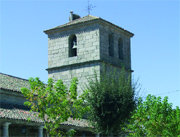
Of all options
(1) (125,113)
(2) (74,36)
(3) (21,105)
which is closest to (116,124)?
(1) (125,113)

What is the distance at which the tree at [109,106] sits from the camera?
948 inches

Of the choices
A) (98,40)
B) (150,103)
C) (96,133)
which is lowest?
(96,133)

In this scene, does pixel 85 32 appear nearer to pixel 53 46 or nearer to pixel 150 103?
pixel 53 46

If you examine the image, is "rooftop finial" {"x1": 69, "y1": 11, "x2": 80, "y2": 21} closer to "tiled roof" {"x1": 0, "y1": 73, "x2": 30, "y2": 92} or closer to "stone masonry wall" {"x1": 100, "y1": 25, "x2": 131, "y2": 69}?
"stone masonry wall" {"x1": 100, "y1": 25, "x2": 131, "y2": 69}

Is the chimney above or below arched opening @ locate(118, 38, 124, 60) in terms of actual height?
above

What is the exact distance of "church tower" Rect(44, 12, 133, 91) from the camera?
29672mm

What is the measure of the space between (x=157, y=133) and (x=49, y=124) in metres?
5.93

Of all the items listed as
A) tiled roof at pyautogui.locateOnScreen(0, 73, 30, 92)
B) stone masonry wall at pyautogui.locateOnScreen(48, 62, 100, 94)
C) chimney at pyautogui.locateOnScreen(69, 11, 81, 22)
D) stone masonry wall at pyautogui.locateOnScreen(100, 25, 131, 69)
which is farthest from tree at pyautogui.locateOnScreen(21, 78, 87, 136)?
chimney at pyautogui.locateOnScreen(69, 11, 81, 22)

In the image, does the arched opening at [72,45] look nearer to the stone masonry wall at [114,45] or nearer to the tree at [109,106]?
the stone masonry wall at [114,45]

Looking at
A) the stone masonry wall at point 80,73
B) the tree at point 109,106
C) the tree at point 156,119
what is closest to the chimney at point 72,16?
the stone masonry wall at point 80,73

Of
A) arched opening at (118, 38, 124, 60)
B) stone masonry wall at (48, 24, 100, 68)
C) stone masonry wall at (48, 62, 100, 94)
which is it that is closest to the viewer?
stone masonry wall at (48, 62, 100, 94)

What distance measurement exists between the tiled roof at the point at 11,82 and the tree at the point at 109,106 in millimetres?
4257

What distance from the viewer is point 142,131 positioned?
70.3 feet

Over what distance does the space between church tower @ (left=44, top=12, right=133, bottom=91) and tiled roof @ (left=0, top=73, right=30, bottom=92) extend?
458 centimetres
